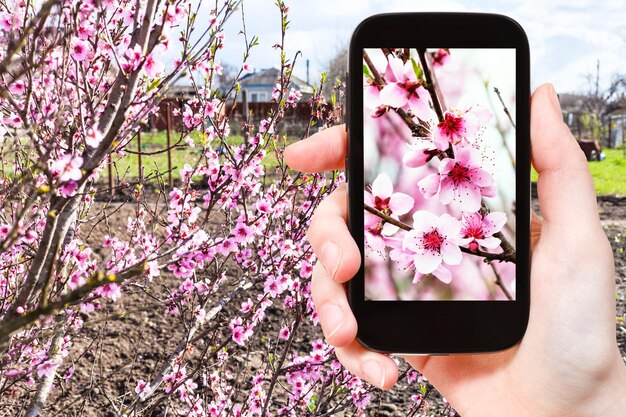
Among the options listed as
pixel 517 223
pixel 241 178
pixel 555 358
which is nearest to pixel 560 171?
pixel 517 223

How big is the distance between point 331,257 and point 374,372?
1.10ft

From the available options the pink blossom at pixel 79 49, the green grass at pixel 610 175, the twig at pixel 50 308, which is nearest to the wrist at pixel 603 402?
the twig at pixel 50 308

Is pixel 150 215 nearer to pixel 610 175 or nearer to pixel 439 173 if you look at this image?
pixel 439 173

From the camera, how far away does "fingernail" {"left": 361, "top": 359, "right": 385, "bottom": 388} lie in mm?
1763

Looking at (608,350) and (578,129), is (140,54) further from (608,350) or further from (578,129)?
(578,129)

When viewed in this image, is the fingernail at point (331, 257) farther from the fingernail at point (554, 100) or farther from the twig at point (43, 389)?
the twig at point (43, 389)

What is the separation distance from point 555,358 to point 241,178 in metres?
1.91

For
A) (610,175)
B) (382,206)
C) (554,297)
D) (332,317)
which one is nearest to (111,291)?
(332,317)

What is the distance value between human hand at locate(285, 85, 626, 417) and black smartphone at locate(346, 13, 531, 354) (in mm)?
63

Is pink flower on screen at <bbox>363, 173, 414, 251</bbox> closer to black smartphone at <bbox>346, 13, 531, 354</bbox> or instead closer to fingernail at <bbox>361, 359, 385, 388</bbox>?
black smartphone at <bbox>346, 13, 531, 354</bbox>

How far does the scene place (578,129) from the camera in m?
26.6

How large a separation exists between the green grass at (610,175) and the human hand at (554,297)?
11954 millimetres

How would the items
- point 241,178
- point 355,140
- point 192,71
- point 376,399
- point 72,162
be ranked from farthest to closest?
point 376,399 → point 192,71 → point 241,178 → point 72,162 → point 355,140

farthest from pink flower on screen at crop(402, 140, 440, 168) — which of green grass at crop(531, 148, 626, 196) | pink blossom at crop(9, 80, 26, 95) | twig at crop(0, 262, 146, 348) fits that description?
green grass at crop(531, 148, 626, 196)
